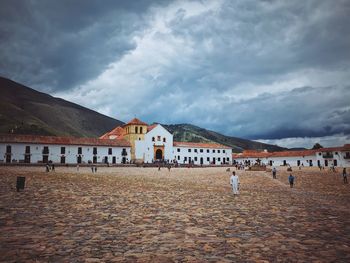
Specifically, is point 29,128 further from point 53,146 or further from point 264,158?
point 264,158

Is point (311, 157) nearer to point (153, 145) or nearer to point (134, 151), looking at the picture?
point (153, 145)

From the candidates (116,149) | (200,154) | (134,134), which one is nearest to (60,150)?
(116,149)

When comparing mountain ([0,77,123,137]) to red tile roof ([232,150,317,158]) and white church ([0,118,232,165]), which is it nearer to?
white church ([0,118,232,165])

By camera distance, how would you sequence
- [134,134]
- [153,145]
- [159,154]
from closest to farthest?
[134,134], [153,145], [159,154]

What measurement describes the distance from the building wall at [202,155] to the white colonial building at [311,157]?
10017 millimetres

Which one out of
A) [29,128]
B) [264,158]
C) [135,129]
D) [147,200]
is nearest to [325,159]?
[264,158]

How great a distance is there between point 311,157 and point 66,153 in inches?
2685

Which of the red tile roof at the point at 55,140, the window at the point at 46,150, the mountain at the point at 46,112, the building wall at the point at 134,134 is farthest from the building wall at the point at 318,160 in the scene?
the mountain at the point at 46,112

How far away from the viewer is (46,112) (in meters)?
159

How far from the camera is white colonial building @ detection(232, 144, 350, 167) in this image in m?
77.8

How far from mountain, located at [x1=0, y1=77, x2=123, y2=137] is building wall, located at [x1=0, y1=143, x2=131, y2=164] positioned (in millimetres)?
66885

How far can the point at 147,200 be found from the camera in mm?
12047

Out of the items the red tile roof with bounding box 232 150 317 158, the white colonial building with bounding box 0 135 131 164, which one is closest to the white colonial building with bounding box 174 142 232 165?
the red tile roof with bounding box 232 150 317 158

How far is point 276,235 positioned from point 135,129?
221ft
